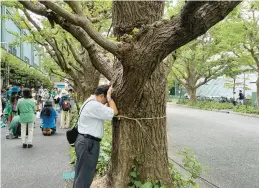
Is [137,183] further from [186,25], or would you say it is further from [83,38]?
[186,25]

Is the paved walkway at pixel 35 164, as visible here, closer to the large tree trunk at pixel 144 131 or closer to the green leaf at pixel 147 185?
the large tree trunk at pixel 144 131

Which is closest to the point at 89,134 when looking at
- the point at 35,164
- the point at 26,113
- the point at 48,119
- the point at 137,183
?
the point at 137,183

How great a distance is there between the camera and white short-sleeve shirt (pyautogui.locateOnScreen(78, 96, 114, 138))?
396 cm

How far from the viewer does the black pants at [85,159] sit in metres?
4.06

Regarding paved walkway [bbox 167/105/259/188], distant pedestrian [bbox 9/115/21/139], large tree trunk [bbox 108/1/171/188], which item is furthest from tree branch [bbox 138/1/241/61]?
distant pedestrian [bbox 9/115/21/139]

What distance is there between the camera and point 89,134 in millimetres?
4078

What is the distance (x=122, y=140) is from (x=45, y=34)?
239 inches

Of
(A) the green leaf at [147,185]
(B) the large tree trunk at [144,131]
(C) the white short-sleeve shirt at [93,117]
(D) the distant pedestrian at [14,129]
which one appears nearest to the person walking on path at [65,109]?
(D) the distant pedestrian at [14,129]

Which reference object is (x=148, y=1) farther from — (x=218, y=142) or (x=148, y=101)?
(x=218, y=142)

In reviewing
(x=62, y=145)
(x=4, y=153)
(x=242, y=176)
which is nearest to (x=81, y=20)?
(x=242, y=176)

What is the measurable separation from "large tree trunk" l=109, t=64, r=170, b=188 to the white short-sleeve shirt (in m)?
0.35

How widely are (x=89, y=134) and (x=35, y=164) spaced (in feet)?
10.5

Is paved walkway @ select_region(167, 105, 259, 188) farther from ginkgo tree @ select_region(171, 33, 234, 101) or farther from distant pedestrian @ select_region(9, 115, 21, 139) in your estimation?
ginkgo tree @ select_region(171, 33, 234, 101)

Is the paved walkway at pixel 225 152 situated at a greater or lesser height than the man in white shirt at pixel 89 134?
lesser
